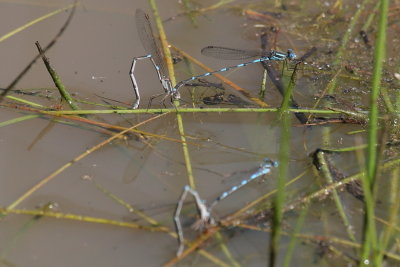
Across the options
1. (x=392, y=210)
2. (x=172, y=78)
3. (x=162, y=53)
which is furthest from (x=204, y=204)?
(x=162, y=53)

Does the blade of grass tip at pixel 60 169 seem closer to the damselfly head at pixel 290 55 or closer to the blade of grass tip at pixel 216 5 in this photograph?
the damselfly head at pixel 290 55

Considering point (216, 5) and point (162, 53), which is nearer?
point (162, 53)

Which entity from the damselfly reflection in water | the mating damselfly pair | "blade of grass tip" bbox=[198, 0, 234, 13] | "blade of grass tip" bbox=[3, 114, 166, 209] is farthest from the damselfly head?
"blade of grass tip" bbox=[3, 114, 166, 209]

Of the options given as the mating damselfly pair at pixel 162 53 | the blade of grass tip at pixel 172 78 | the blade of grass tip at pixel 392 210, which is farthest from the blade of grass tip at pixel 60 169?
the blade of grass tip at pixel 392 210

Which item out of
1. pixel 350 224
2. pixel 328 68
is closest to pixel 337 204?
pixel 350 224

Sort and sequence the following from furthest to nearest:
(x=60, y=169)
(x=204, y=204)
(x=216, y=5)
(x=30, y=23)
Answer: (x=216, y=5) < (x=30, y=23) < (x=60, y=169) < (x=204, y=204)

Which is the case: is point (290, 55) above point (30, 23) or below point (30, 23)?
below

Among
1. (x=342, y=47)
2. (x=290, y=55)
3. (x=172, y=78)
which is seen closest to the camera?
(x=172, y=78)

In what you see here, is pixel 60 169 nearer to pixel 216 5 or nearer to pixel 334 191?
→ pixel 334 191

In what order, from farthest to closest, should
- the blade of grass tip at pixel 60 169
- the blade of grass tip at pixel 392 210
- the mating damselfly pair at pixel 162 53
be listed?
the mating damselfly pair at pixel 162 53 → the blade of grass tip at pixel 60 169 → the blade of grass tip at pixel 392 210

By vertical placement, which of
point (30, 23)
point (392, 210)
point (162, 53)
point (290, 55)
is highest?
point (30, 23)

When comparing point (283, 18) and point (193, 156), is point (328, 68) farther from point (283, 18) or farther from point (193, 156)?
point (193, 156)
